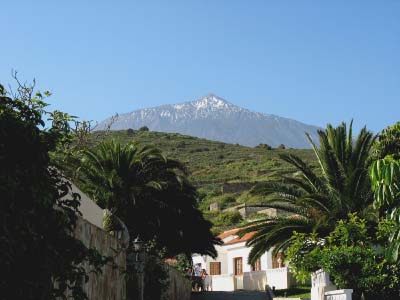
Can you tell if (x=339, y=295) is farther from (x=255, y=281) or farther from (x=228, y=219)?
(x=228, y=219)

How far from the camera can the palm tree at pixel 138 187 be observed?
2708cm

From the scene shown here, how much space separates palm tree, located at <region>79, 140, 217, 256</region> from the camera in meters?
27.1

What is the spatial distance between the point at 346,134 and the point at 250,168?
77.3m

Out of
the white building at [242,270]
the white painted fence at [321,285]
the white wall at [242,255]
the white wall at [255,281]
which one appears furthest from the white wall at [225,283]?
the white painted fence at [321,285]

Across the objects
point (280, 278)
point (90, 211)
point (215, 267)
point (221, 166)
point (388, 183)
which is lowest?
point (280, 278)

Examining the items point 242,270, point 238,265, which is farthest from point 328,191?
point 238,265

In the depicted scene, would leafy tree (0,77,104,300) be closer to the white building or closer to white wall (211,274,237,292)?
the white building

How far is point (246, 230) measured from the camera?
2288cm

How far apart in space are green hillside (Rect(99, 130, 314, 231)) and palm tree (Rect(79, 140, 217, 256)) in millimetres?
32745

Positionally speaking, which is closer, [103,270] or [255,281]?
[103,270]

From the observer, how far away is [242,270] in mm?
51375

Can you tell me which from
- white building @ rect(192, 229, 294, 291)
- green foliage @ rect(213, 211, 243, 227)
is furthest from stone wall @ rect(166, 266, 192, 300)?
green foliage @ rect(213, 211, 243, 227)

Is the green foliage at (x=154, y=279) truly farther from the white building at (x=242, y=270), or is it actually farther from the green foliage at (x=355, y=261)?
the white building at (x=242, y=270)

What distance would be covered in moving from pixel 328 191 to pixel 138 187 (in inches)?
336
